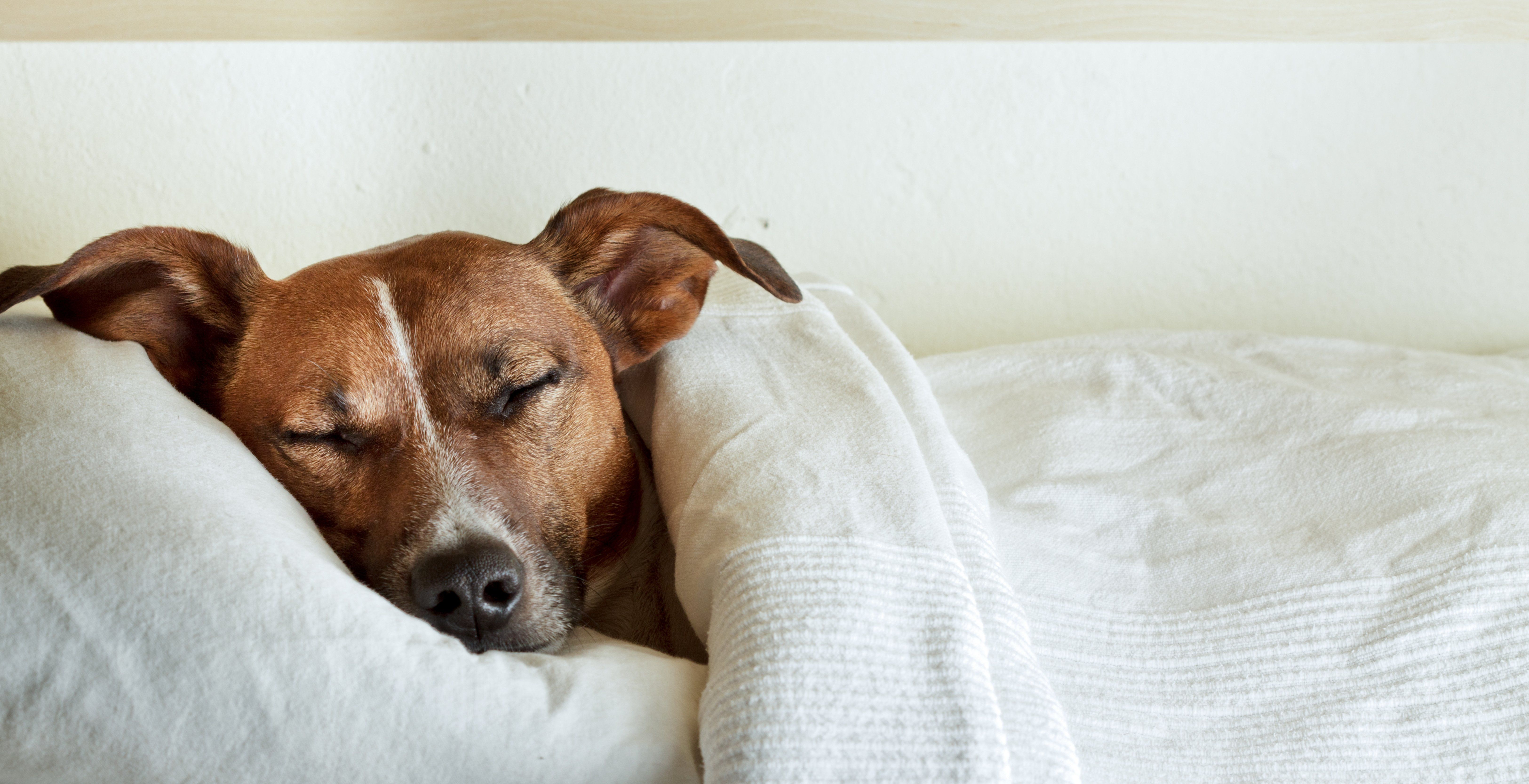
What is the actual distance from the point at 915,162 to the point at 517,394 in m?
1.26

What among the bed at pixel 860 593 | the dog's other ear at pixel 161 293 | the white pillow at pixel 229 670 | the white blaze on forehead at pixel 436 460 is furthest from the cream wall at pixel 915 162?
the white pillow at pixel 229 670

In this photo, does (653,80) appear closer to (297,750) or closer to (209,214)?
(209,214)

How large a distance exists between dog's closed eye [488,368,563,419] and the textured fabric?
2.29ft

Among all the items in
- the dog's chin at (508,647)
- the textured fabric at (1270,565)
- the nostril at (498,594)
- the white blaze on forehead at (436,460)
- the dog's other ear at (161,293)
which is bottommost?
the textured fabric at (1270,565)

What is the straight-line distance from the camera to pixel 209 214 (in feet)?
6.97

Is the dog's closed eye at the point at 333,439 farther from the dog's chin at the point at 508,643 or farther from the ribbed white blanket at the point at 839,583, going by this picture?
the ribbed white blanket at the point at 839,583

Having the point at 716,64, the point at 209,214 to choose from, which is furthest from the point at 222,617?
the point at 716,64

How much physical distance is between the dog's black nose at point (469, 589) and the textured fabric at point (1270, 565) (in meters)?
0.67

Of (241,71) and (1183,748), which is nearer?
(1183,748)

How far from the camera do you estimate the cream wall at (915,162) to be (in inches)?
81.2

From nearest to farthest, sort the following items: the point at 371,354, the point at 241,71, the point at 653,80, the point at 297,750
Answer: the point at 297,750 → the point at 371,354 → the point at 241,71 → the point at 653,80

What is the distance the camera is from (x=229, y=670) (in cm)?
93

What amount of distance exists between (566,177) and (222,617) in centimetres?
147

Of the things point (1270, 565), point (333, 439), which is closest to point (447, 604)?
point (333, 439)
